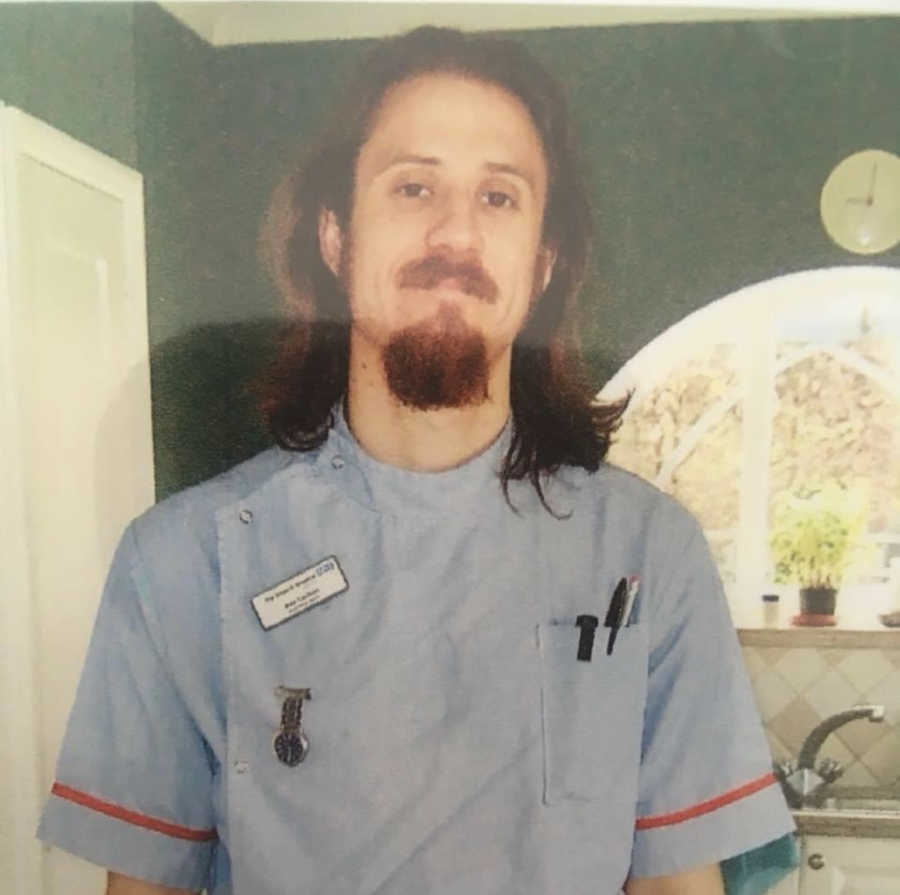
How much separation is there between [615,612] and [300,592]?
17 cm

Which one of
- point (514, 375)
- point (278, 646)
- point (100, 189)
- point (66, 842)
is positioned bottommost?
point (66, 842)

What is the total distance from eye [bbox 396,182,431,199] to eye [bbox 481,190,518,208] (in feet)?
0.10

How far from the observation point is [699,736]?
52cm

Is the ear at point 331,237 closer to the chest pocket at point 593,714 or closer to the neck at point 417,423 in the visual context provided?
the neck at point 417,423

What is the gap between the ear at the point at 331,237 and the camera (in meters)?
0.52

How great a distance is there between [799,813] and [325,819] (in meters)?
0.26

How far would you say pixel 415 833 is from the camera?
0.51 m

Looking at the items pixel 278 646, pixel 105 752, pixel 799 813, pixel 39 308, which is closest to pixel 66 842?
pixel 105 752

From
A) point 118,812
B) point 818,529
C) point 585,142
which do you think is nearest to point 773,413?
point 818,529

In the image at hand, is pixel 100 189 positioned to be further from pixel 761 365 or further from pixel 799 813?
pixel 799 813

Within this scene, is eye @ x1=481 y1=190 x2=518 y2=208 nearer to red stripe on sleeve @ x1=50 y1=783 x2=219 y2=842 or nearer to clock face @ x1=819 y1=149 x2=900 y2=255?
clock face @ x1=819 y1=149 x2=900 y2=255

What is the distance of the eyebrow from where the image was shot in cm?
51

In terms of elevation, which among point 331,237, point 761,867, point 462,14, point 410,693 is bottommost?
point 761,867

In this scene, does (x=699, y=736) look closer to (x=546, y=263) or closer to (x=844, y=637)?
(x=844, y=637)
